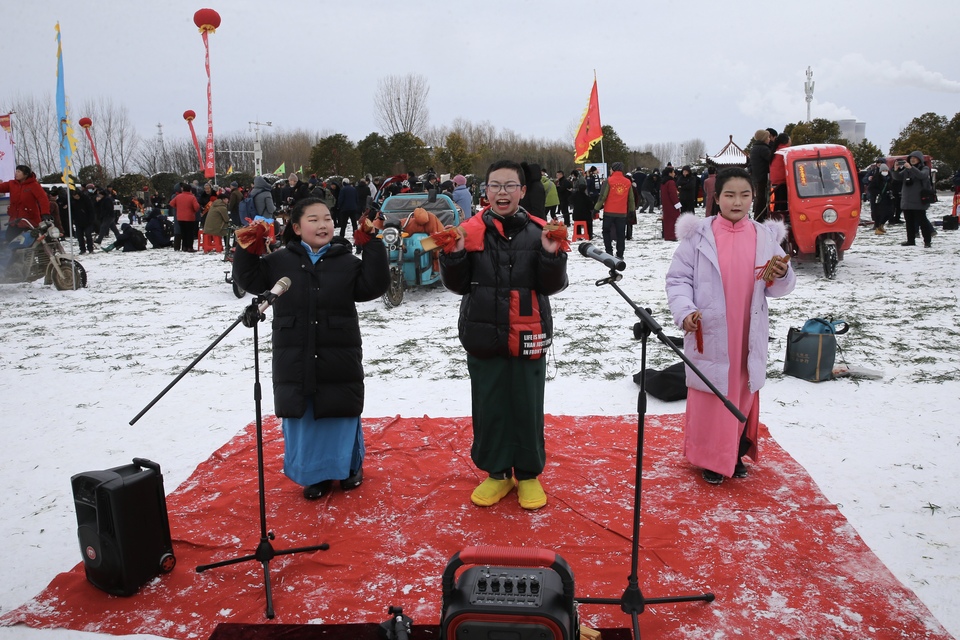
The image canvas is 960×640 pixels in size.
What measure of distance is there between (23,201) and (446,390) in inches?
373

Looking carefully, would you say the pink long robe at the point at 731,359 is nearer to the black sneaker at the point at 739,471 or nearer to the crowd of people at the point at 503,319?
the crowd of people at the point at 503,319

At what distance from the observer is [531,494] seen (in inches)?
158

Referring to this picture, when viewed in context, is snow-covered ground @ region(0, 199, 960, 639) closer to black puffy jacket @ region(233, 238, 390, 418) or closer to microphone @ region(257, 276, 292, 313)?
black puffy jacket @ region(233, 238, 390, 418)

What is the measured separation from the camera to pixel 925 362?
6523 mm

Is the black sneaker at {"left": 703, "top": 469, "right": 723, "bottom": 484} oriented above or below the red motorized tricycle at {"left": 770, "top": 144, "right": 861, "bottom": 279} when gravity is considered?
below

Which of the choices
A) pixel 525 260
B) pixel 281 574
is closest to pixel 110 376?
pixel 281 574

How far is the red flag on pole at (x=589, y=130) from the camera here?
738 inches

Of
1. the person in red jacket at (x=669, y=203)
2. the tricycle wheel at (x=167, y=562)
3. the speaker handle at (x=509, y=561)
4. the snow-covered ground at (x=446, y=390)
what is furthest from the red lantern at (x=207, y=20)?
the speaker handle at (x=509, y=561)

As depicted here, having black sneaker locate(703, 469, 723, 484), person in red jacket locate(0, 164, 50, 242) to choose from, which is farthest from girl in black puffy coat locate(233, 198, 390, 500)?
person in red jacket locate(0, 164, 50, 242)

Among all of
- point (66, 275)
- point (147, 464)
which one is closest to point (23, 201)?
point (66, 275)

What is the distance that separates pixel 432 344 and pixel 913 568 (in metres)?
5.49

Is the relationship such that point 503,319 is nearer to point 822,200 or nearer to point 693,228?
point 693,228

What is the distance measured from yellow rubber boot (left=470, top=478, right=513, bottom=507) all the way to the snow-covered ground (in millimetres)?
1089

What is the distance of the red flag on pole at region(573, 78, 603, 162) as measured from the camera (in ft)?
61.5
